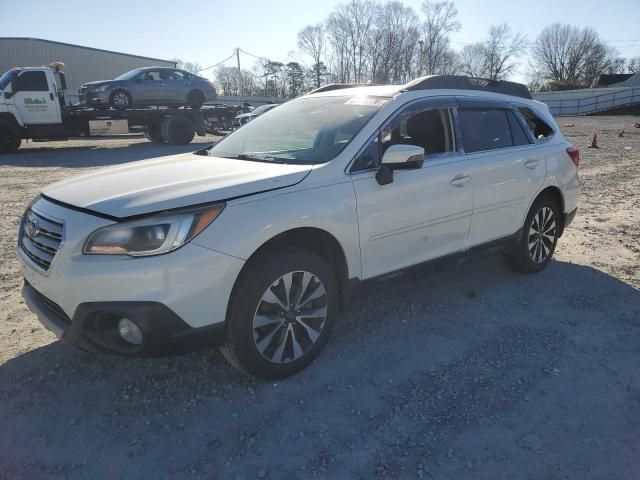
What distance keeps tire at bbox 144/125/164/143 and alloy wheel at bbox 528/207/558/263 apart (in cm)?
1777

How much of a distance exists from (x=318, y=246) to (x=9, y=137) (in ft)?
55.8

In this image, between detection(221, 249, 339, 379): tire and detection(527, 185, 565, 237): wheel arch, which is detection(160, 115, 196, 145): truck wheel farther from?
detection(221, 249, 339, 379): tire

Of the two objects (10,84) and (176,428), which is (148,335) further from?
(10,84)

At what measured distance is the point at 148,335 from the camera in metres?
2.50

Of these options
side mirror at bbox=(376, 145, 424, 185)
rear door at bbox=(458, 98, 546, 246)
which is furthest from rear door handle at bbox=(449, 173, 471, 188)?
side mirror at bbox=(376, 145, 424, 185)

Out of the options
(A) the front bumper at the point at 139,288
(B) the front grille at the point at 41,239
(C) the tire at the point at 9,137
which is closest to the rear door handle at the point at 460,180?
(A) the front bumper at the point at 139,288

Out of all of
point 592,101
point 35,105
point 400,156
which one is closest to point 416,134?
point 400,156

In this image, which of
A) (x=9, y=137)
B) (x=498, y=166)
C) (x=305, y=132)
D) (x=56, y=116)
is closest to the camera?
(x=305, y=132)

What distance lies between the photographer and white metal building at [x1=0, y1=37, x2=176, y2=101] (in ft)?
141

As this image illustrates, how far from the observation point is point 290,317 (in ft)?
9.82

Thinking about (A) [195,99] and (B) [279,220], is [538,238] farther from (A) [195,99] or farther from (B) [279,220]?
(A) [195,99]

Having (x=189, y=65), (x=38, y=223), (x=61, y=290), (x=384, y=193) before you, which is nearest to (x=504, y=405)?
(x=384, y=193)

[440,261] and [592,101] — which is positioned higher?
[592,101]

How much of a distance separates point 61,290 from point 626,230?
6.59 meters
